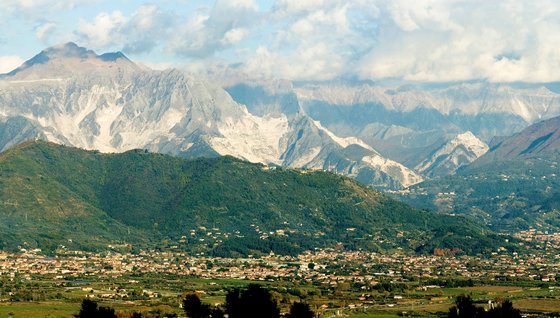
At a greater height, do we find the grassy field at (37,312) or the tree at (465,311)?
the grassy field at (37,312)

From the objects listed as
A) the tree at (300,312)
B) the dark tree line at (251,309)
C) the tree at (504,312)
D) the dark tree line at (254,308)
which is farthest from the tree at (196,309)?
the tree at (504,312)

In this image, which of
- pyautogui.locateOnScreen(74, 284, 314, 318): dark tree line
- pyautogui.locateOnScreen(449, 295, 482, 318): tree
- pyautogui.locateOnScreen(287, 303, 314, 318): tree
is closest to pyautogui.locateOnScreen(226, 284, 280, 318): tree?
pyautogui.locateOnScreen(74, 284, 314, 318): dark tree line

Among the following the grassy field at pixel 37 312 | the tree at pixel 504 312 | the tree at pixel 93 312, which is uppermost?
the grassy field at pixel 37 312

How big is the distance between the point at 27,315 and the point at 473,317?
291ft

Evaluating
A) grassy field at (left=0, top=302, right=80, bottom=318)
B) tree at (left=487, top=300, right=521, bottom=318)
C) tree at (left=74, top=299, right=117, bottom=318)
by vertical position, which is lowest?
tree at (left=487, top=300, right=521, bottom=318)

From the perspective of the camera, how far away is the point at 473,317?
122125mm

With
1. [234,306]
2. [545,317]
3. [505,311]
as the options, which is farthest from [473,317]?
[545,317]

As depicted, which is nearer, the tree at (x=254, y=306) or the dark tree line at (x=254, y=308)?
the dark tree line at (x=254, y=308)

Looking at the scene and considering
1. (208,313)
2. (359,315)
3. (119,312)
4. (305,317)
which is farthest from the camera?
(359,315)

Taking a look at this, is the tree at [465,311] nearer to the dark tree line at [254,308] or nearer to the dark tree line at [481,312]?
the dark tree line at [481,312]

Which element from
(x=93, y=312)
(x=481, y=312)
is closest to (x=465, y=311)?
(x=481, y=312)

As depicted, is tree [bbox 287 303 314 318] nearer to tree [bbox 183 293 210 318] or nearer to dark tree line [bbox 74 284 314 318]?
dark tree line [bbox 74 284 314 318]

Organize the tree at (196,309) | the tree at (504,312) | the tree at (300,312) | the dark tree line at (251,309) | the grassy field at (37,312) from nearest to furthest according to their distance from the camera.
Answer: the tree at (300,312), the tree at (504,312), the dark tree line at (251,309), the tree at (196,309), the grassy field at (37,312)

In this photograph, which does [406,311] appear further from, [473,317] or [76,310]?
[473,317]
